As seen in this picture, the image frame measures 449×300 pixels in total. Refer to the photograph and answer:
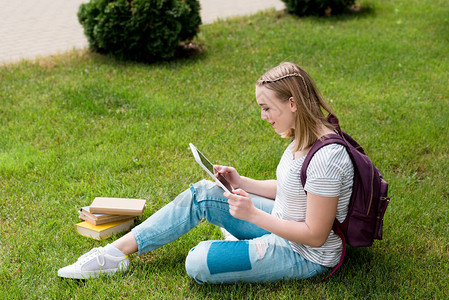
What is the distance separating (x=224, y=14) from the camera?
1079 centimetres

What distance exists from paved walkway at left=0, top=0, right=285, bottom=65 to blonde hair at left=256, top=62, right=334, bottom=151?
613cm

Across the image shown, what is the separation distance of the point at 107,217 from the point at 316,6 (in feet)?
23.7

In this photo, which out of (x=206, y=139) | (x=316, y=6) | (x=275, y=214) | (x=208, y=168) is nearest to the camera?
(x=208, y=168)

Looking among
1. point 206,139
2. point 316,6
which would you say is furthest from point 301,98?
point 316,6

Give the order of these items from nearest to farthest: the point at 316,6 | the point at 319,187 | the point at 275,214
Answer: the point at 319,187
the point at 275,214
the point at 316,6

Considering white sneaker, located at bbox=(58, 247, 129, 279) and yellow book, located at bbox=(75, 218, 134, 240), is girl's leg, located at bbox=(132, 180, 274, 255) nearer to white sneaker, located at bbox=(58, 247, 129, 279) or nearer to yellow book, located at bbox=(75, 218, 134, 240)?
white sneaker, located at bbox=(58, 247, 129, 279)

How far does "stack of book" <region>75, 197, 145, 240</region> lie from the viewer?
3660 millimetres

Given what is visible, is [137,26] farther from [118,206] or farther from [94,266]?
[94,266]

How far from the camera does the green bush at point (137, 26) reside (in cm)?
724

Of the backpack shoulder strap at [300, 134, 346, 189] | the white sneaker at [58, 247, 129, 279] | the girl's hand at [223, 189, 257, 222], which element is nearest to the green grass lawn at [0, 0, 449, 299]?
the white sneaker at [58, 247, 129, 279]

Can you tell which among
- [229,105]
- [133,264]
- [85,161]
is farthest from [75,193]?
[229,105]

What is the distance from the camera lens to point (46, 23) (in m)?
10.1

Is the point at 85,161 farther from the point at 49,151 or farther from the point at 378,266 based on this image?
the point at 378,266

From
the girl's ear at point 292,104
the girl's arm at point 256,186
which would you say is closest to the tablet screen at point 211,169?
the girl's arm at point 256,186
